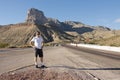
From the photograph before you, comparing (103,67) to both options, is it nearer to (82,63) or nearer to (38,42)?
(82,63)

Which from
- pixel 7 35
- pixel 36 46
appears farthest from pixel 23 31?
pixel 36 46

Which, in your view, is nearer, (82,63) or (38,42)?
(38,42)

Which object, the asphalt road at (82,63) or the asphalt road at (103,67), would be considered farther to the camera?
the asphalt road at (82,63)

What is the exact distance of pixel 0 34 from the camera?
649 feet

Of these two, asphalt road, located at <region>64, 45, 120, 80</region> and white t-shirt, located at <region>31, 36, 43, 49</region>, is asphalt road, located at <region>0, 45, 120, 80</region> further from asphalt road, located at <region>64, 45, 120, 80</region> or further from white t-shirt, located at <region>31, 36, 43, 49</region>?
white t-shirt, located at <region>31, 36, 43, 49</region>

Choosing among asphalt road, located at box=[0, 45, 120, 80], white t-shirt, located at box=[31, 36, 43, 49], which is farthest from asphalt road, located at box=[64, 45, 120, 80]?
white t-shirt, located at box=[31, 36, 43, 49]

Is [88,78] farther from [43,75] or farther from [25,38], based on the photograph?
[25,38]

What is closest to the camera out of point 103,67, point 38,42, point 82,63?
point 38,42

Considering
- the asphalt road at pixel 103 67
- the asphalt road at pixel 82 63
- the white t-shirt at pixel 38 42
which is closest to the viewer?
the asphalt road at pixel 103 67

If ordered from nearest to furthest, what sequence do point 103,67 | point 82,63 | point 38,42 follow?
point 38,42, point 103,67, point 82,63

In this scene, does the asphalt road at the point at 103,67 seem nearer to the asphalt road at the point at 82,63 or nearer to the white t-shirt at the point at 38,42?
the asphalt road at the point at 82,63

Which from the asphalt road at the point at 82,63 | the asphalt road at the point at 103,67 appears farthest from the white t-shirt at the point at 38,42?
the asphalt road at the point at 103,67

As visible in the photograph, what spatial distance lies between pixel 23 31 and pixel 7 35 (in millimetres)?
13096

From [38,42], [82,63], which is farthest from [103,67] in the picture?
[38,42]
